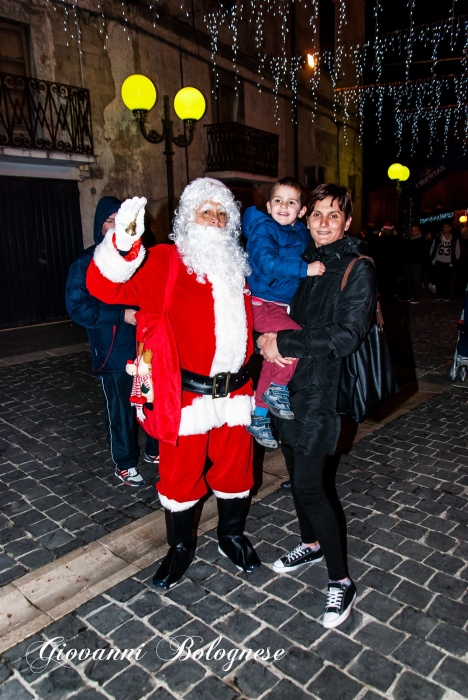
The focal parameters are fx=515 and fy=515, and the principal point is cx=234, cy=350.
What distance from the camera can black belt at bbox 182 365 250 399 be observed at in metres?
2.85

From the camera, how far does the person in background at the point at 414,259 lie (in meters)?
13.4

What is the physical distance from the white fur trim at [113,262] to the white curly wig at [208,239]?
34 cm

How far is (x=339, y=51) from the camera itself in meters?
21.9

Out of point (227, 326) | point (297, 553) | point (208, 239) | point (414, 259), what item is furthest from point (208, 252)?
point (414, 259)

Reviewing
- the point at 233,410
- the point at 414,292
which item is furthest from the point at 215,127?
the point at 233,410

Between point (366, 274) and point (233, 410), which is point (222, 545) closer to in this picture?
point (233, 410)

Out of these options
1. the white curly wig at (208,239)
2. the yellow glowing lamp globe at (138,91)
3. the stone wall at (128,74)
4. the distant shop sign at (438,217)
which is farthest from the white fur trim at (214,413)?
the distant shop sign at (438,217)

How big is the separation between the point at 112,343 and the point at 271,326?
1.60 meters

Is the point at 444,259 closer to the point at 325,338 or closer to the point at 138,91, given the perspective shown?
the point at 138,91

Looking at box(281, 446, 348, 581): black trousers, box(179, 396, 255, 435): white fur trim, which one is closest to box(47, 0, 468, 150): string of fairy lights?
box(179, 396, 255, 435): white fur trim

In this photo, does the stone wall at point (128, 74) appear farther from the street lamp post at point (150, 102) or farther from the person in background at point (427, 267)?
the person in background at point (427, 267)

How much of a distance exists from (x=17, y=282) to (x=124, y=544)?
32.4ft

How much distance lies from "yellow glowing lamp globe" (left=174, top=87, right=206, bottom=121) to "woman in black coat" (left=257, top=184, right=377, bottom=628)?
318 inches

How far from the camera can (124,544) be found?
3.41 metres
